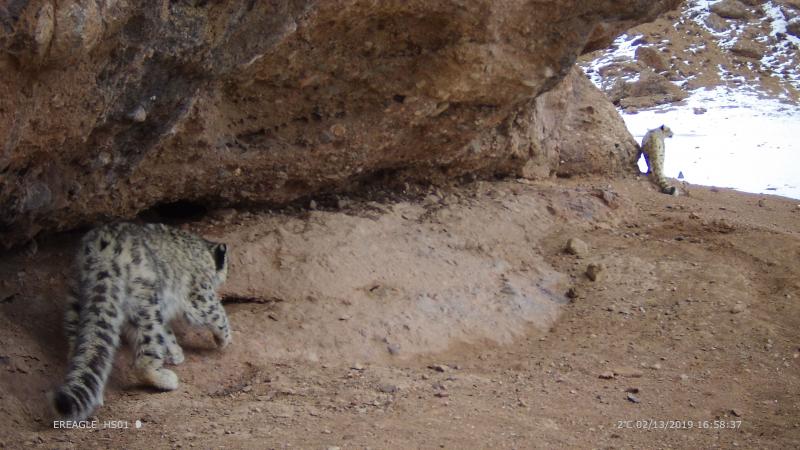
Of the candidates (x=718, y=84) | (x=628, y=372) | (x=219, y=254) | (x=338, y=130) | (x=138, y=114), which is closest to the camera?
(x=138, y=114)

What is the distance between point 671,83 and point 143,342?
43.8ft

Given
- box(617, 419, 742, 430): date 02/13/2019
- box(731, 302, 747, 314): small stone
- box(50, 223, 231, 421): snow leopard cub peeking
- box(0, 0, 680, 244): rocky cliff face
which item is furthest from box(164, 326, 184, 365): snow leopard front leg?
box(731, 302, 747, 314): small stone

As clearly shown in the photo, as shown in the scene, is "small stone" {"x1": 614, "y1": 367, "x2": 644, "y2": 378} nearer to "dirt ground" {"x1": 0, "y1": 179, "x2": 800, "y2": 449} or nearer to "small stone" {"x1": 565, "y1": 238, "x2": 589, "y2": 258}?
"dirt ground" {"x1": 0, "y1": 179, "x2": 800, "y2": 449}

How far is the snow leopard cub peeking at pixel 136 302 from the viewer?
13.0 ft

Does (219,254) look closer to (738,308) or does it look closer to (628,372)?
(628,372)

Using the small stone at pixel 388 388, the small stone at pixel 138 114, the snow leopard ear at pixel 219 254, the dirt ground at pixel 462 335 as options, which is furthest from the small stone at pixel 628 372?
the small stone at pixel 138 114

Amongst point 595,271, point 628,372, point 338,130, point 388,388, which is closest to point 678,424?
point 628,372

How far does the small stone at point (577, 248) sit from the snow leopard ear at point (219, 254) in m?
2.72

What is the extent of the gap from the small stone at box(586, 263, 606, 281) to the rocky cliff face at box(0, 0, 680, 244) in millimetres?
1335

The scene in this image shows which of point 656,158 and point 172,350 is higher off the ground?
point 656,158

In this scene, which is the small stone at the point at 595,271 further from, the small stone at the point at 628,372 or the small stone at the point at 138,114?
the small stone at the point at 138,114

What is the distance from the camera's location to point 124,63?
394 cm

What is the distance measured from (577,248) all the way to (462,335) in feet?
5.20

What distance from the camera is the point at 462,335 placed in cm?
536
